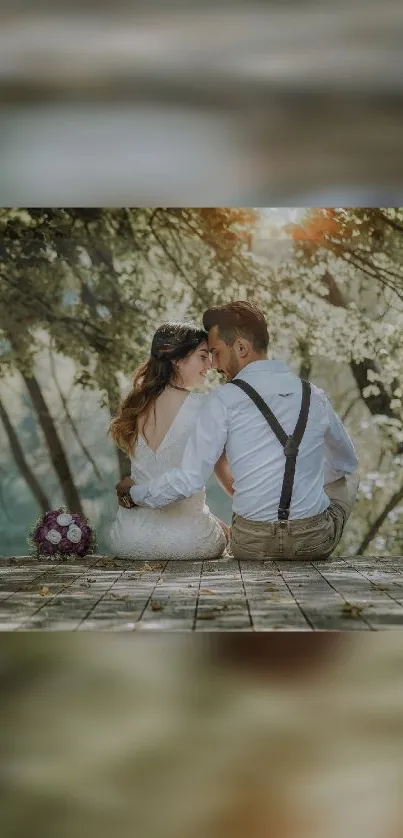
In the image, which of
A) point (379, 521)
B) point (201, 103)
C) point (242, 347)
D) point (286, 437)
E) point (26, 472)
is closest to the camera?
point (201, 103)

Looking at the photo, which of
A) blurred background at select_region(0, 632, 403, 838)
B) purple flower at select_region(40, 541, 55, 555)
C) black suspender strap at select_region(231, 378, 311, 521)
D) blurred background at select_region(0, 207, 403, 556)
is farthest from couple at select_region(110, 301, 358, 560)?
blurred background at select_region(0, 632, 403, 838)

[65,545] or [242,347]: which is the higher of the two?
Answer: [242,347]

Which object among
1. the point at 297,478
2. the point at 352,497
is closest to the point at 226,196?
the point at 297,478

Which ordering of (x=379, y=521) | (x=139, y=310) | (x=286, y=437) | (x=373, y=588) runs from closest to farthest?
(x=373, y=588) → (x=286, y=437) → (x=139, y=310) → (x=379, y=521)

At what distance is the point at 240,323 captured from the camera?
4023 mm

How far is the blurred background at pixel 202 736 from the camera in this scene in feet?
2.17

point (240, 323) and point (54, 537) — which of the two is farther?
point (54, 537)

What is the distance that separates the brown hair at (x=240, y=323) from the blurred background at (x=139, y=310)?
264 centimetres

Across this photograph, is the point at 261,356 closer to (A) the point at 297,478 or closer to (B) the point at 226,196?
(A) the point at 297,478

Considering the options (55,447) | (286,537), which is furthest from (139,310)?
(286,537)

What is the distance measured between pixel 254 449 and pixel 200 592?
3.63ft

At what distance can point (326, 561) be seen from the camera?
154 inches

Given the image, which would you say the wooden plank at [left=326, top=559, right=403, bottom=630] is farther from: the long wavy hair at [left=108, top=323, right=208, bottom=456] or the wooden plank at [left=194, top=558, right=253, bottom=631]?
the long wavy hair at [left=108, top=323, right=208, bottom=456]

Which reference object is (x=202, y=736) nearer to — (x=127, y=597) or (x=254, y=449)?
(x=127, y=597)
